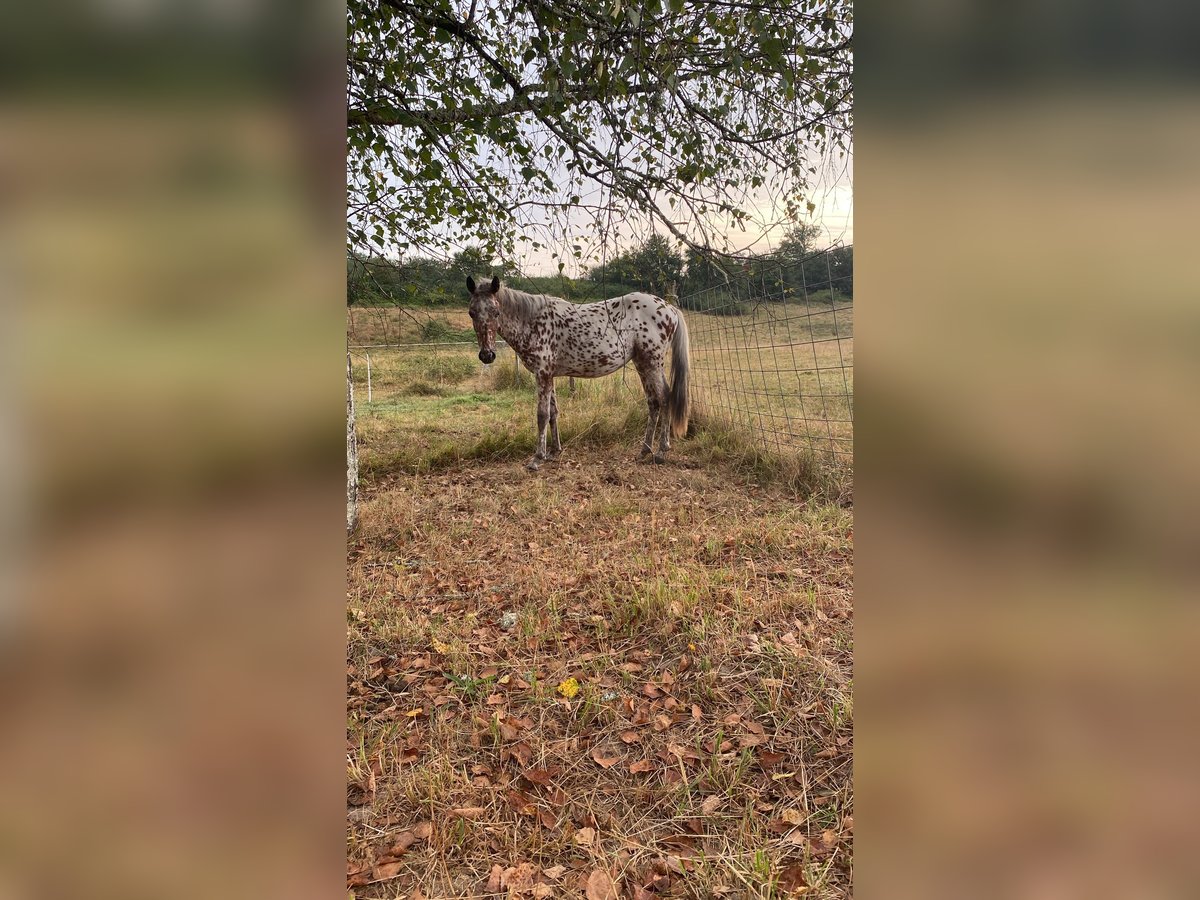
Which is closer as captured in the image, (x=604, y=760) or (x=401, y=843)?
(x=401, y=843)

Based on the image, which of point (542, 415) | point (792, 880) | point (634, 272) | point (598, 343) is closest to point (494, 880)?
point (792, 880)

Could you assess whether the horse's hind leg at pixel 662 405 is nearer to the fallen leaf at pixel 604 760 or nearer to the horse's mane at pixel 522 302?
the horse's mane at pixel 522 302

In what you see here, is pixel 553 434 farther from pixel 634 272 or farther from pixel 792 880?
pixel 792 880

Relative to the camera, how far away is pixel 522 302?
5578 millimetres

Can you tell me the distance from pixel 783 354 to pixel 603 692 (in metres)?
4.31
